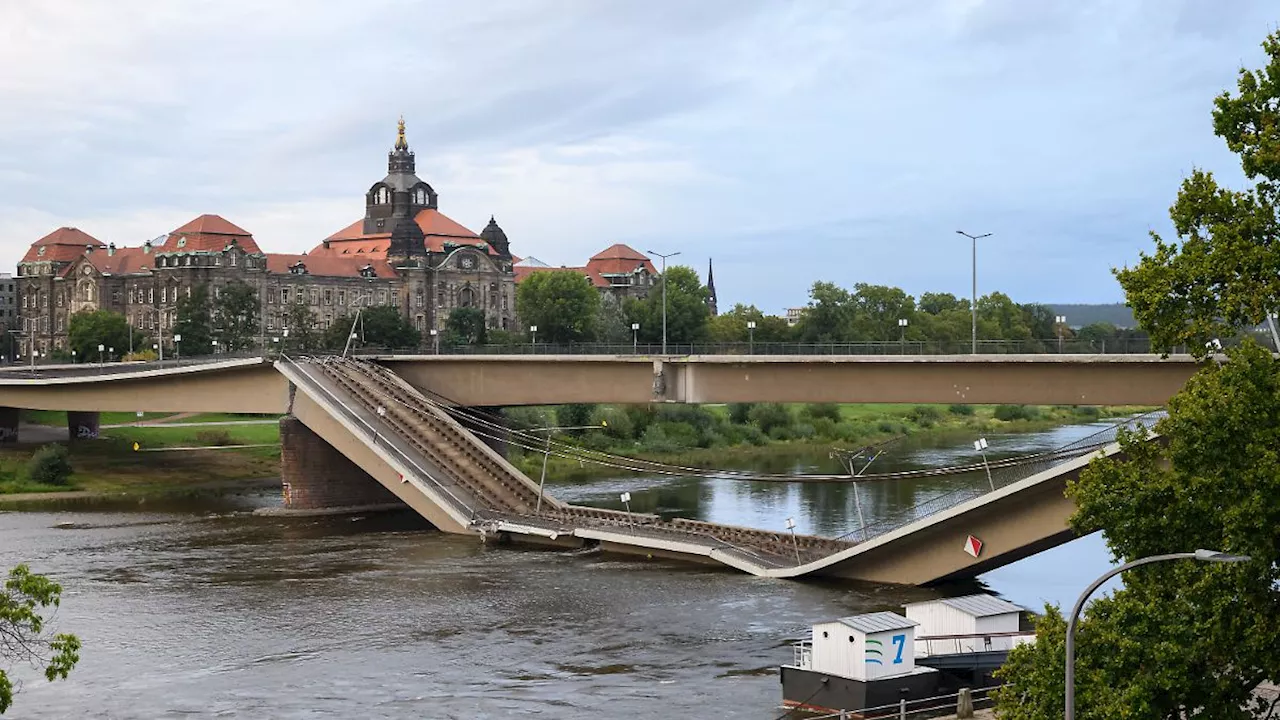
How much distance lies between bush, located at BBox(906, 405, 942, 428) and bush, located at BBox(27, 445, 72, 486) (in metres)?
70.5

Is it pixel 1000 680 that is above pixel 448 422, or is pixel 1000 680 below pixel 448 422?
below

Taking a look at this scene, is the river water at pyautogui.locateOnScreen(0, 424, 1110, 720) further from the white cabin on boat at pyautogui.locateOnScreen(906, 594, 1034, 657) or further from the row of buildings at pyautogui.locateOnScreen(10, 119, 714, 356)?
the row of buildings at pyautogui.locateOnScreen(10, 119, 714, 356)

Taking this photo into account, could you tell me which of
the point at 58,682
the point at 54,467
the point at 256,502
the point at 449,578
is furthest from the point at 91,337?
the point at 58,682

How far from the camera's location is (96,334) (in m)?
162

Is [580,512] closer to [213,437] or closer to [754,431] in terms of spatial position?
[213,437]

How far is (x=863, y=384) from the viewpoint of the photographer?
66.4 meters

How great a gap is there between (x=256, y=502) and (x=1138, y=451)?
66.3 meters

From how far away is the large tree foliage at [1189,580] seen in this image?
2567 centimetres

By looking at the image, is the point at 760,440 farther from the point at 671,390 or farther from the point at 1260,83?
the point at 1260,83

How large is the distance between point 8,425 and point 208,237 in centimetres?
7425

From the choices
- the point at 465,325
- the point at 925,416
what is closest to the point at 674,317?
the point at 465,325

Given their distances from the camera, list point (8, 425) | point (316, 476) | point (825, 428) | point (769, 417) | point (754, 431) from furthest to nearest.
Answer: point (825, 428), point (769, 417), point (754, 431), point (8, 425), point (316, 476)

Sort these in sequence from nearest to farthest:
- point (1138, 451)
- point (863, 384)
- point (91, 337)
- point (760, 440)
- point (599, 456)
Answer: point (1138, 451) → point (863, 384) → point (599, 456) → point (760, 440) → point (91, 337)

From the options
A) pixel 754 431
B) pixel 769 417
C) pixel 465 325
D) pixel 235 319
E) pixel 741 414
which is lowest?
pixel 754 431
